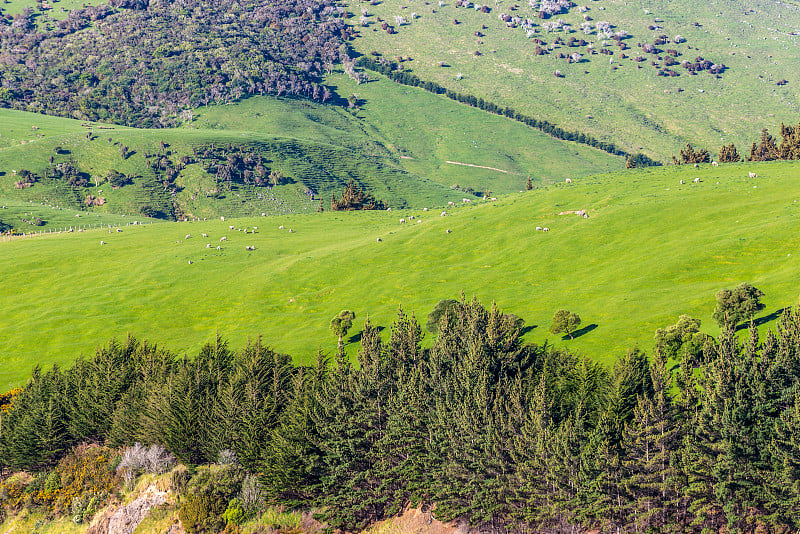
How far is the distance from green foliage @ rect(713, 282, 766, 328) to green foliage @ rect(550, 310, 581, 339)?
14000 millimetres

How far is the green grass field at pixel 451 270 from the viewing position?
261 feet

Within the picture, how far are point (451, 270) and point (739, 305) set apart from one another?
1873 inches

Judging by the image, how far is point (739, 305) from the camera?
206 ft

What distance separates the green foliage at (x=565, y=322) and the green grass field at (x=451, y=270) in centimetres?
127

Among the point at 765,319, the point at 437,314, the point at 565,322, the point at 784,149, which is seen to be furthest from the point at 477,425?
the point at 784,149

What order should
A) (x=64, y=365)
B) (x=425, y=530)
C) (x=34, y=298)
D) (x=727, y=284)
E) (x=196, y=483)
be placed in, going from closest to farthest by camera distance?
(x=425, y=530), (x=196, y=483), (x=727, y=284), (x=64, y=365), (x=34, y=298)

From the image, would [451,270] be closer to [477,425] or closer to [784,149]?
[477,425]

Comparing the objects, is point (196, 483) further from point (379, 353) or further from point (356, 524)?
point (379, 353)

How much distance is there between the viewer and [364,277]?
105188 mm

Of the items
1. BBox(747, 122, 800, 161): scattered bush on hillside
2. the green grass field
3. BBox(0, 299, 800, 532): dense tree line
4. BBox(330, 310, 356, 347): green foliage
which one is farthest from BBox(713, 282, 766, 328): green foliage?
BBox(747, 122, 800, 161): scattered bush on hillside

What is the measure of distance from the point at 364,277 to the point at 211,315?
25.0 m

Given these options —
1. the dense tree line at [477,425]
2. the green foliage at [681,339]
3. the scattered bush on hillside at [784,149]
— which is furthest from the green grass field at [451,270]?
the scattered bush on hillside at [784,149]

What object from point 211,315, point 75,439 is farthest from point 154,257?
point 75,439

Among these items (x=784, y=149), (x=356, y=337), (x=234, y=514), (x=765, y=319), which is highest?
(x=784, y=149)
